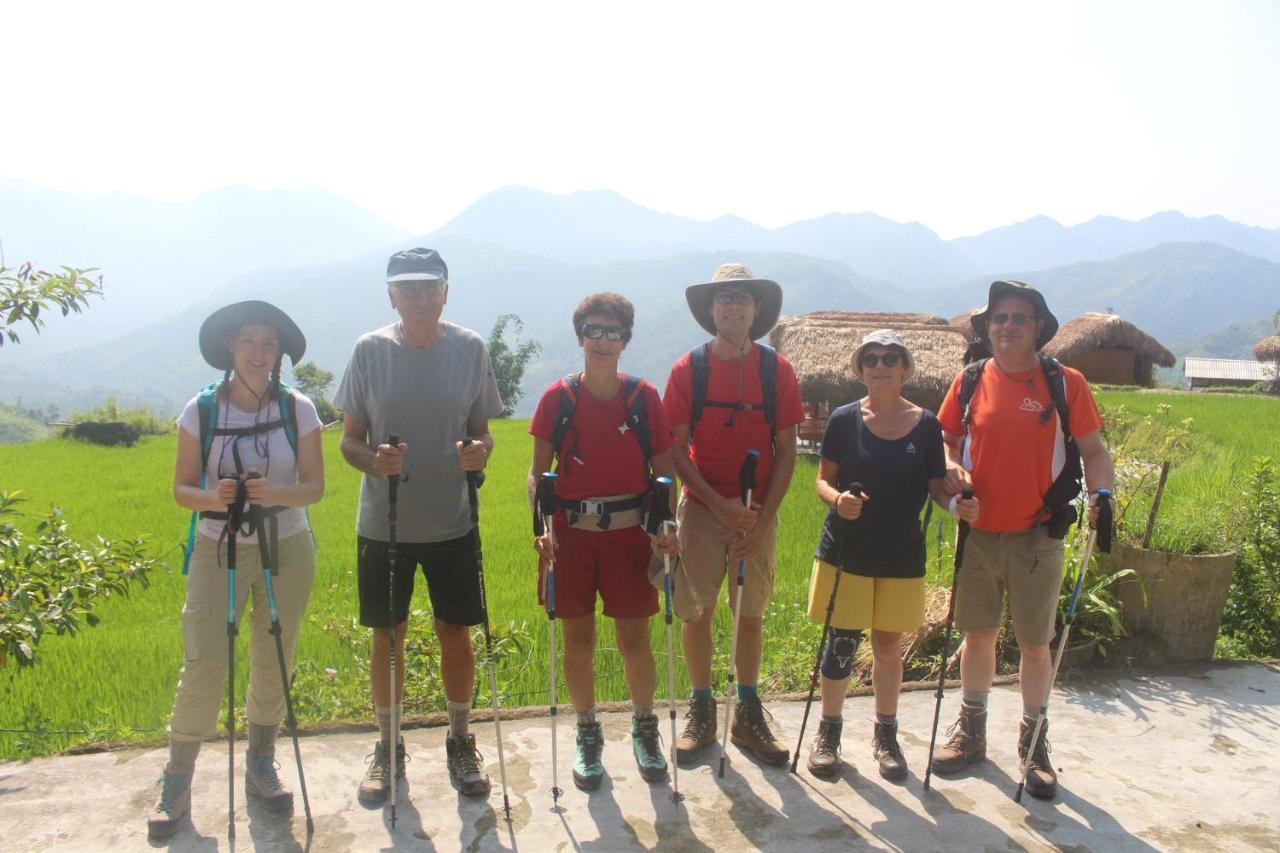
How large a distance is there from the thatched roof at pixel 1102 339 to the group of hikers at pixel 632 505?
3328cm

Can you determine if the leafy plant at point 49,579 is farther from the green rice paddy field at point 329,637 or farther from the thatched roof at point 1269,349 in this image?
the thatched roof at point 1269,349

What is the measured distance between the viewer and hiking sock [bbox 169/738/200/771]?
3.34m

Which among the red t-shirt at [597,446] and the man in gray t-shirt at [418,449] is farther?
the red t-shirt at [597,446]

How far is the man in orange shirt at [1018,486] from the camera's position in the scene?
3.62 metres

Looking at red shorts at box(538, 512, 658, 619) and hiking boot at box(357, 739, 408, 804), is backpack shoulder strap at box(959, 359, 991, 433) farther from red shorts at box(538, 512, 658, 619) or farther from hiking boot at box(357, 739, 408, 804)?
hiking boot at box(357, 739, 408, 804)

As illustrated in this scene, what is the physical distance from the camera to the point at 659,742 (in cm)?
386

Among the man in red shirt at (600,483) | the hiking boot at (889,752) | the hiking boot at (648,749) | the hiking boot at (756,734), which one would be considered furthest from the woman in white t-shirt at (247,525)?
the hiking boot at (889,752)

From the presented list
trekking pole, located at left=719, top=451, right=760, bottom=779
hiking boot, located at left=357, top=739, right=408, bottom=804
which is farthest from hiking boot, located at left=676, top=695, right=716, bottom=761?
hiking boot, located at left=357, top=739, right=408, bottom=804

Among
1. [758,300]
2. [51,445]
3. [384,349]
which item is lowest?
[51,445]

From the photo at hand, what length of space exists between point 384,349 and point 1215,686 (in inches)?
182

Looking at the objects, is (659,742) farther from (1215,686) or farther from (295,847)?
(1215,686)

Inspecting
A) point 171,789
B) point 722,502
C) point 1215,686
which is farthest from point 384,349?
point 1215,686

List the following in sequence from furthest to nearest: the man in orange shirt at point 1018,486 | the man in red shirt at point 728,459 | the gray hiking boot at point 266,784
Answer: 1. the man in red shirt at point 728,459
2. the man in orange shirt at point 1018,486
3. the gray hiking boot at point 266,784

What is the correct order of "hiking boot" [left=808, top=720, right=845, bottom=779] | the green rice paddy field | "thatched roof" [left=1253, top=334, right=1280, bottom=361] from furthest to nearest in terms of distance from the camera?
"thatched roof" [left=1253, top=334, right=1280, bottom=361] → the green rice paddy field → "hiking boot" [left=808, top=720, right=845, bottom=779]
